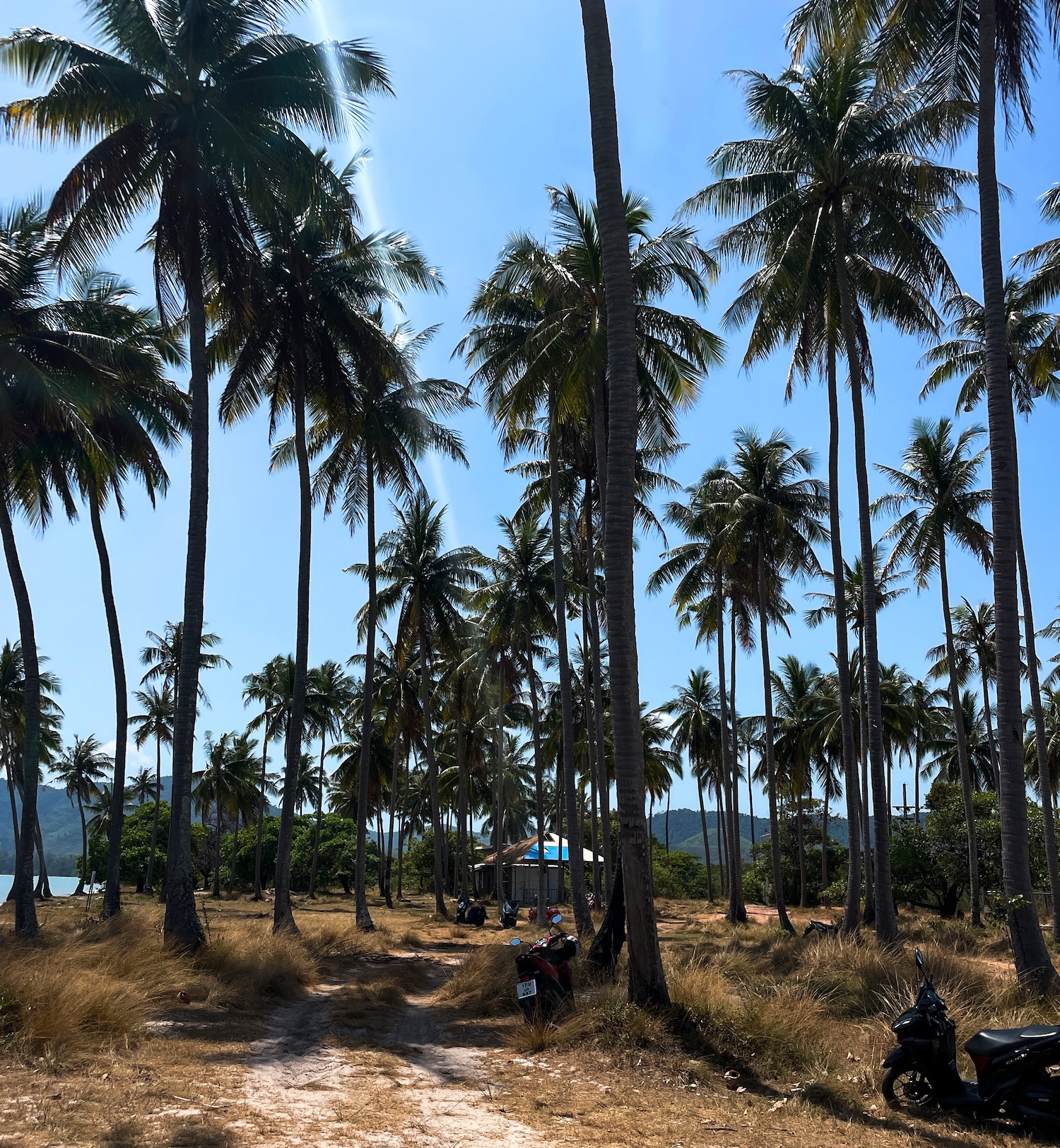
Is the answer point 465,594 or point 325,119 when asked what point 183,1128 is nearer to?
point 325,119

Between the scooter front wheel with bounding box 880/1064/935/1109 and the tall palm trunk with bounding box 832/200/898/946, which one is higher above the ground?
the tall palm trunk with bounding box 832/200/898/946

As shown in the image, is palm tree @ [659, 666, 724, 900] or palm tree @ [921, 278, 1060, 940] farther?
palm tree @ [659, 666, 724, 900]

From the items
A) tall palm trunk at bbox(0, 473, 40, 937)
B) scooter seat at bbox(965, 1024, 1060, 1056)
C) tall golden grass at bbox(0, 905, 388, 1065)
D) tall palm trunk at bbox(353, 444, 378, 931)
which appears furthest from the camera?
tall palm trunk at bbox(353, 444, 378, 931)

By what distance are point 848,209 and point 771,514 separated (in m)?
10.5

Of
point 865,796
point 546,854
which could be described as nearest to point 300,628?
point 865,796

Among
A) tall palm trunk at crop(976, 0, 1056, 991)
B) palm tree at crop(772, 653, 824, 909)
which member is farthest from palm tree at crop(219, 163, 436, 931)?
palm tree at crop(772, 653, 824, 909)

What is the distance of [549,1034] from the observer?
29.6 ft

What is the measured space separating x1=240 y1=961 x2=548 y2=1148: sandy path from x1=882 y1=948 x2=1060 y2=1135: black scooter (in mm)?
2712

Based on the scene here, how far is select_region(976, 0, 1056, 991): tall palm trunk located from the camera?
11.1m

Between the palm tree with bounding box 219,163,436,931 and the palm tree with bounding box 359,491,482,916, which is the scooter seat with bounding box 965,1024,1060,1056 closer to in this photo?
the palm tree with bounding box 219,163,436,931

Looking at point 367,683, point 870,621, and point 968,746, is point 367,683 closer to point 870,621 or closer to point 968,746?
point 870,621

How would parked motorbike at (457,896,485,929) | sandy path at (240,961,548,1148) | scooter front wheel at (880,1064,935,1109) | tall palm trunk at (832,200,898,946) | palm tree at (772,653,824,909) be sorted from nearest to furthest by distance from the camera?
sandy path at (240,961,548,1148) → scooter front wheel at (880,1064,935,1109) → tall palm trunk at (832,200,898,946) → parked motorbike at (457,896,485,929) → palm tree at (772,653,824,909)

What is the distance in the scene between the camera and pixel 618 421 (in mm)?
10688

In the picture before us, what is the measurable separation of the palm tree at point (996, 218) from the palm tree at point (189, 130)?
7.78 meters
